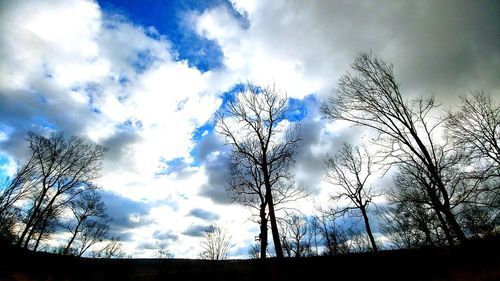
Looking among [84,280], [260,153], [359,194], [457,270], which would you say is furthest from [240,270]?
[359,194]

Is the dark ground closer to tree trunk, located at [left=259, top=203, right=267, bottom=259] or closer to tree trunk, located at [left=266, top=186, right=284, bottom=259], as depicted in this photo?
tree trunk, located at [left=266, top=186, right=284, bottom=259]

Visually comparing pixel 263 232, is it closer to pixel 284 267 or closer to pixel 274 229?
pixel 274 229

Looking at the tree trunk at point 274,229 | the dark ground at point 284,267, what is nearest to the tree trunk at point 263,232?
the tree trunk at point 274,229

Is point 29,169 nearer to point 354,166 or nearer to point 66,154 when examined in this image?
point 66,154

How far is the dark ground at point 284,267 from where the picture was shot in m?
7.06

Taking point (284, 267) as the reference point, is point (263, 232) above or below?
above

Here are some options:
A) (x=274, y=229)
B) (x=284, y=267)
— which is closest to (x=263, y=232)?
(x=274, y=229)

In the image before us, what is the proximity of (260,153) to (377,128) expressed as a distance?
715cm

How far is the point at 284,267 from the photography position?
915 centimetres

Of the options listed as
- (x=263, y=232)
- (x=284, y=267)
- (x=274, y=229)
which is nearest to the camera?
(x=284, y=267)

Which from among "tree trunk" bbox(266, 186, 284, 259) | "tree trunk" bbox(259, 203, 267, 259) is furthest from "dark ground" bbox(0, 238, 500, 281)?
"tree trunk" bbox(259, 203, 267, 259)

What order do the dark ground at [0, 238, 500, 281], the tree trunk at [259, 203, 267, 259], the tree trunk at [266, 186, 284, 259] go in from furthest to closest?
the tree trunk at [259, 203, 267, 259]
the tree trunk at [266, 186, 284, 259]
the dark ground at [0, 238, 500, 281]

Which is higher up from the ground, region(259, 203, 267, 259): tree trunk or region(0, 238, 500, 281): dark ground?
region(259, 203, 267, 259): tree trunk

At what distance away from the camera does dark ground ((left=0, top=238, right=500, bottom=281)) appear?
23.2 ft
